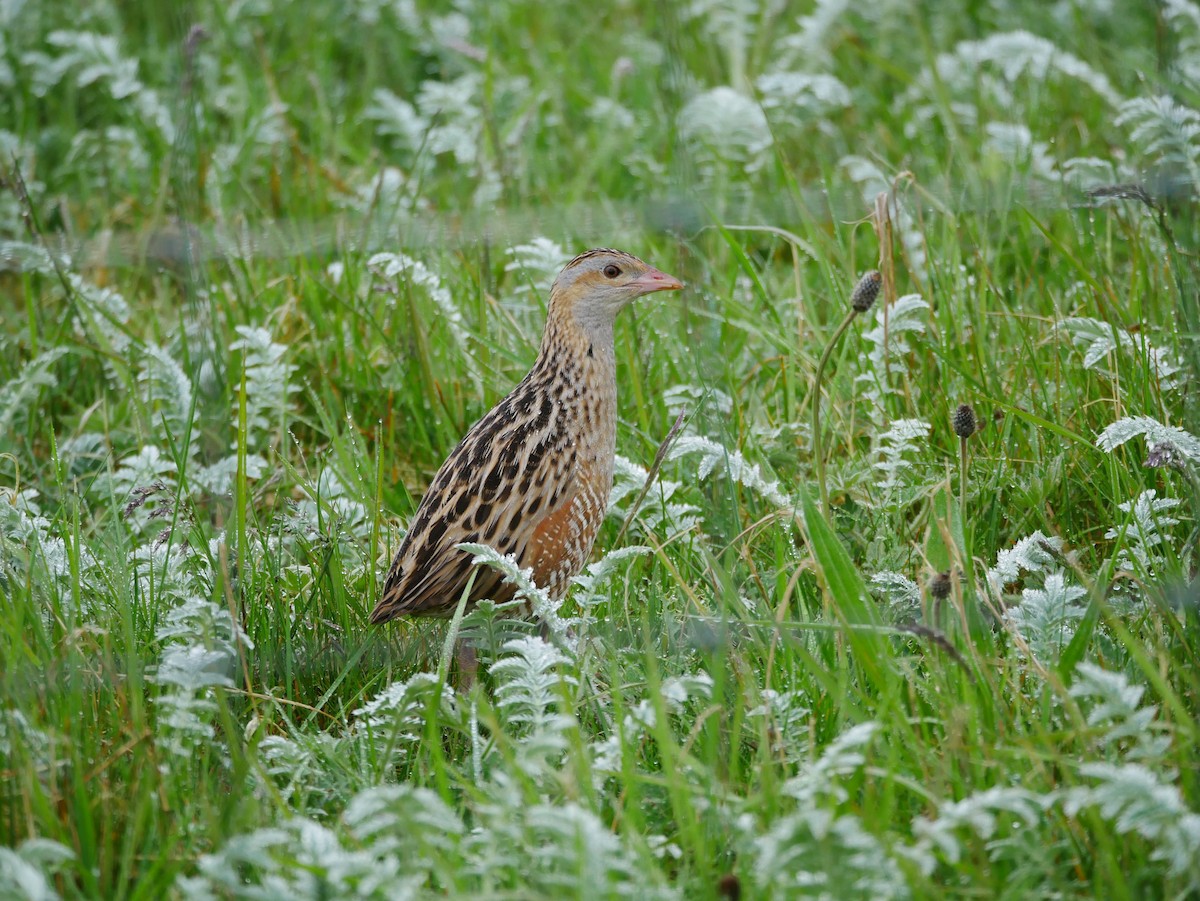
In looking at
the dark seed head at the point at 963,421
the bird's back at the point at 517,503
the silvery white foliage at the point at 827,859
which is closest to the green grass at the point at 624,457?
the silvery white foliage at the point at 827,859

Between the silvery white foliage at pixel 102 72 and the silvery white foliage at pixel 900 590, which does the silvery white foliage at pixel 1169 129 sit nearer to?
the silvery white foliage at pixel 900 590

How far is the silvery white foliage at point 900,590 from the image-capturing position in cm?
316

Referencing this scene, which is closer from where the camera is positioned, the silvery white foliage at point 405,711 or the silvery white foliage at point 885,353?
the silvery white foliage at point 405,711

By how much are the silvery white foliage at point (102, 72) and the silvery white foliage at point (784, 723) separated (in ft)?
13.7

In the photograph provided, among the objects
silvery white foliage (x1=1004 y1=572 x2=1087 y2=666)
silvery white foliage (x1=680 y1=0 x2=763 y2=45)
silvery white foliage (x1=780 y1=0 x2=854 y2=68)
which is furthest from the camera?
silvery white foliage (x1=680 y1=0 x2=763 y2=45)

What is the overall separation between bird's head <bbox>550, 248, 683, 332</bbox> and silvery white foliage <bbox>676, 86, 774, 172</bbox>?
1855 mm

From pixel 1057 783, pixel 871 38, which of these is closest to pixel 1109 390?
pixel 1057 783

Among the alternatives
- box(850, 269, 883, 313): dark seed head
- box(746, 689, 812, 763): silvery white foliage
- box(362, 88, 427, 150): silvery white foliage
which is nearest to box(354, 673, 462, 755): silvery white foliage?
box(746, 689, 812, 763): silvery white foliage

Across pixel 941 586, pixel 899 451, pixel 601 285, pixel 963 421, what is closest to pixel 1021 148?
pixel 899 451

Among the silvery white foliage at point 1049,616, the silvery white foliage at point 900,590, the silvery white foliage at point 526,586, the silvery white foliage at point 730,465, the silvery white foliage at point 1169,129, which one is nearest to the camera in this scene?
the silvery white foliage at point 1049,616

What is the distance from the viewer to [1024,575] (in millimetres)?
3473

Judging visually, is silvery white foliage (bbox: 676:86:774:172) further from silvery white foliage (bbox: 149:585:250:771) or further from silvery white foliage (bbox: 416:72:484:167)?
silvery white foliage (bbox: 149:585:250:771)

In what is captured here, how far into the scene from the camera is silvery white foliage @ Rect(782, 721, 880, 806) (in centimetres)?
239

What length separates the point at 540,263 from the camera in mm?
4605
